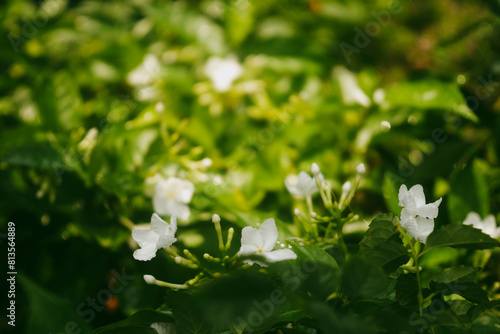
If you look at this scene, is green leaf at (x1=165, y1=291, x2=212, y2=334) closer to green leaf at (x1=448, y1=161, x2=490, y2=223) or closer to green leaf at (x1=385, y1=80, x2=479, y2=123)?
green leaf at (x1=448, y1=161, x2=490, y2=223)

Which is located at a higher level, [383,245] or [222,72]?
[383,245]

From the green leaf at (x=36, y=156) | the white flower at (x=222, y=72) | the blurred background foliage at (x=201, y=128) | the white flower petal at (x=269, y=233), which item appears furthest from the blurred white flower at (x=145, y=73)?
the white flower petal at (x=269, y=233)

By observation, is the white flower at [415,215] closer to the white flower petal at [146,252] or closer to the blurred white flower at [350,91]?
the white flower petal at [146,252]

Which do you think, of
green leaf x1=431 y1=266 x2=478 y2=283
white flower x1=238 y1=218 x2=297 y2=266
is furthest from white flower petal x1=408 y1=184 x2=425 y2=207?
white flower x1=238 y1=218 x2=297 y2=266

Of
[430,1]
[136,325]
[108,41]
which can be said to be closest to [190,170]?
[136,325]

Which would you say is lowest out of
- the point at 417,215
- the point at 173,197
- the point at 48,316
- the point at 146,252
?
the point at 48,316

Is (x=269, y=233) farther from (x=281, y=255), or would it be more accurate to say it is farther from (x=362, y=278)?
(x=362, y=278)

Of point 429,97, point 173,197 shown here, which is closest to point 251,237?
point 173,197
